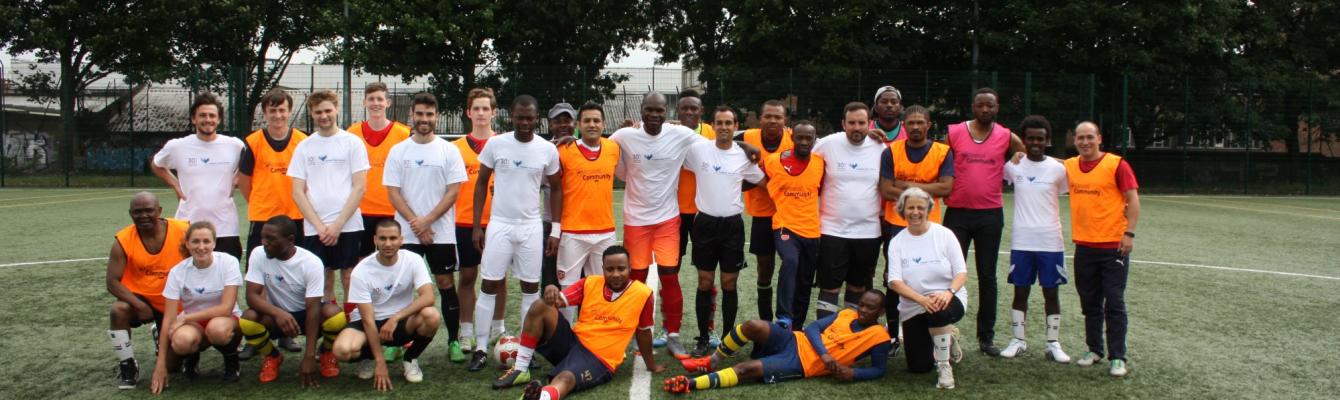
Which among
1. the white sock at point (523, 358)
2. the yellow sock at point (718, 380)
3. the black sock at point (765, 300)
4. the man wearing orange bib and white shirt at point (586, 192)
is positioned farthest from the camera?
the black sock at point (765, 300)

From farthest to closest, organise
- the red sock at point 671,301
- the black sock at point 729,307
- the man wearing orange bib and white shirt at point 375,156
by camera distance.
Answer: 1. the man wearing orange bib and white shirt at point 375,156
2. the black sock at point 729,307
3. the red sock at point 671,301

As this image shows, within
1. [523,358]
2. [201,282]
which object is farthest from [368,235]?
[523,358]

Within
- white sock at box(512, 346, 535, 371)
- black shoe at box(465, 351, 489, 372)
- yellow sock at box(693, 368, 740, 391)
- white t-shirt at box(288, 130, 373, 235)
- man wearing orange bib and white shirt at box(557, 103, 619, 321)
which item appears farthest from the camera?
white t-shirt at box(288, 130, 373, 235)

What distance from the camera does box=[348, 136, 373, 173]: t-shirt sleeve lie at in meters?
5.91

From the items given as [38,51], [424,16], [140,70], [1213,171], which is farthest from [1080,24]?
[38,51]

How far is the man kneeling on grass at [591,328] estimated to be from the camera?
16.9ft

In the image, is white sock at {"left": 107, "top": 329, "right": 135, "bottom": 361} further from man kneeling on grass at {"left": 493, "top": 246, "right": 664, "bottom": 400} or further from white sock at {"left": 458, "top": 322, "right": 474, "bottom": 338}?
man kneeling on grass at {"left": 493, "top": 246, "right": 664, "bottom": 400}

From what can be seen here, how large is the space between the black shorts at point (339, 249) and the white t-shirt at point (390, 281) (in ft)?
2.30

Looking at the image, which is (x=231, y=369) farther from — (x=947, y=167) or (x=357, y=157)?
(x=947, y=167)

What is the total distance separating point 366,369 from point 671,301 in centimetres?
188

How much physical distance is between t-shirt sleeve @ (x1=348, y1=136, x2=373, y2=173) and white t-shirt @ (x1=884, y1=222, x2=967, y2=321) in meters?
3.29

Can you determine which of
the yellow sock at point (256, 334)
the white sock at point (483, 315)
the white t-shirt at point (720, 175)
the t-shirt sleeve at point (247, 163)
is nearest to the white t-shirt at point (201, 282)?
the yellow sock at point (256, 334)

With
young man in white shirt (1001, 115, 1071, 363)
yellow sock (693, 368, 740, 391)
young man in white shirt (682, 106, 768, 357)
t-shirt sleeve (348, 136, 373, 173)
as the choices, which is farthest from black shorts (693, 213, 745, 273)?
t-shirt sleeve (348, 136, 373, 173)

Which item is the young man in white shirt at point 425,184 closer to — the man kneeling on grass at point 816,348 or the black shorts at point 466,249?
the black shorts at point 466,249
